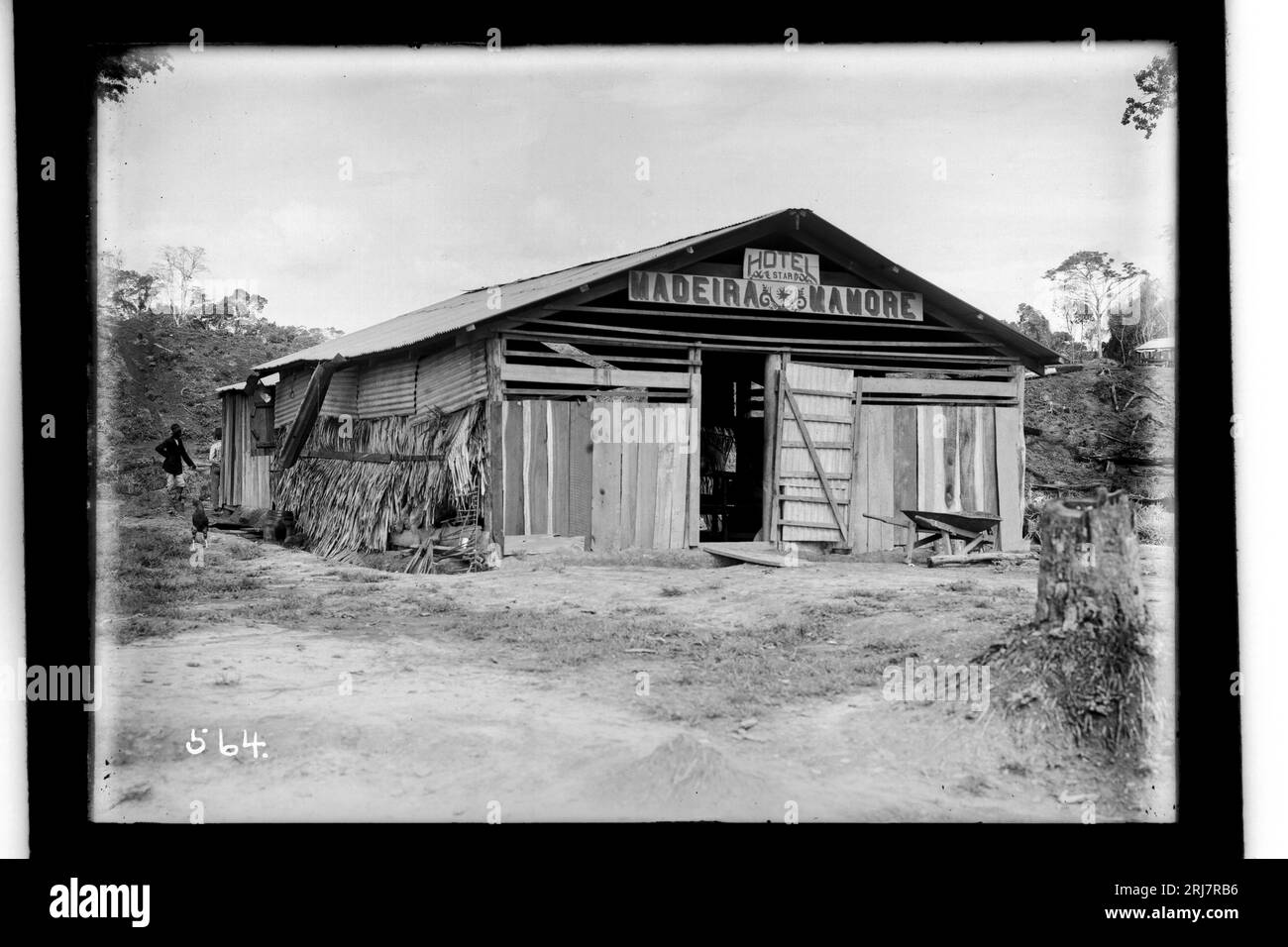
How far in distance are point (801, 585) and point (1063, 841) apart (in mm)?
5912

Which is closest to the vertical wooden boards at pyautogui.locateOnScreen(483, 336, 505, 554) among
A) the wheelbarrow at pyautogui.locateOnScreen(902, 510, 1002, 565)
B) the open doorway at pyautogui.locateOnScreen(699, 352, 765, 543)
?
the open doorway at pyautogui.locateOnScreen(699, 352, 765, 543)

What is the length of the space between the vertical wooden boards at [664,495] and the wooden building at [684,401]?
1.2 inches

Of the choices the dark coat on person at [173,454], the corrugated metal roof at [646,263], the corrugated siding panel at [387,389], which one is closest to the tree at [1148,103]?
the corrugated metal roof at [646,263]

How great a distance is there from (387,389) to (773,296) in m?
6.63

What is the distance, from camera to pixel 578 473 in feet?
45.8

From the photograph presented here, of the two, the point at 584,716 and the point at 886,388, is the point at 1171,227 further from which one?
the point at 886,388

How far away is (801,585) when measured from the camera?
40.5 ft

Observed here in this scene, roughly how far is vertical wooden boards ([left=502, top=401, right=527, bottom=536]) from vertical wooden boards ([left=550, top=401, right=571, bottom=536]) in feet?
1.41

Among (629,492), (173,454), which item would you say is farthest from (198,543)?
(629,492)

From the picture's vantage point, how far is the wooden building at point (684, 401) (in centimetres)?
1383

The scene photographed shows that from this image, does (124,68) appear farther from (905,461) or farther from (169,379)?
(169,379)

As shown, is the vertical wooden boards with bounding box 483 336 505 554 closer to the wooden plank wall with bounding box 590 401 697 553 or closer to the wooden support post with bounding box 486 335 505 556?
the wooden support post with bounding box 486 335 505 556

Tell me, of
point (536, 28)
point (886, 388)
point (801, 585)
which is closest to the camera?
point (536, 28)
